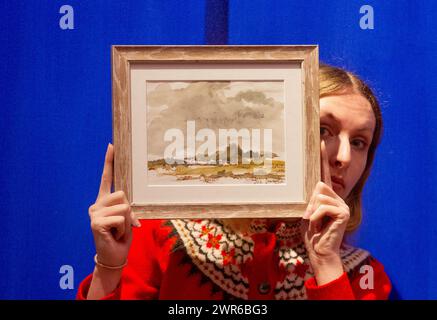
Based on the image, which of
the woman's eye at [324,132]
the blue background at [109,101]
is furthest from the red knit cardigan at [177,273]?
the woman's eye at [324,132]

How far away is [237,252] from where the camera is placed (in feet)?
3.89

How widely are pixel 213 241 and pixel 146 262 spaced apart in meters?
0.17

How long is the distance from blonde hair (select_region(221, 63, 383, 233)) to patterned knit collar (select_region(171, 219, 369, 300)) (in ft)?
0.12

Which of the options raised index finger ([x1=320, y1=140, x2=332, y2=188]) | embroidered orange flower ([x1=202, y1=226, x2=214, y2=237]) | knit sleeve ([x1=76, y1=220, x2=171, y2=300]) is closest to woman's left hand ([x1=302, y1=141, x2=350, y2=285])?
A: raised index finger ([x1=320, y1=140, x2=332, y2=188])

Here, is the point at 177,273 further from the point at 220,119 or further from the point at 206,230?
the point at 220,119

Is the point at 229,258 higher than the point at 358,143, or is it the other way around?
the point at 358,143

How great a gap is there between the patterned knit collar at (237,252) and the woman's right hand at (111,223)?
0.54 ft

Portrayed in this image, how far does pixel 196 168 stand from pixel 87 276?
411mm

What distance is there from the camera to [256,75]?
1.10 metres

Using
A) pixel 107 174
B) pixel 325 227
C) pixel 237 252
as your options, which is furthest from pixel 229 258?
pixel 107 174

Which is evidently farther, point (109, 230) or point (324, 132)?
point (324, 132)

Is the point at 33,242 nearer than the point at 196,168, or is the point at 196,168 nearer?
the point at 196,168
